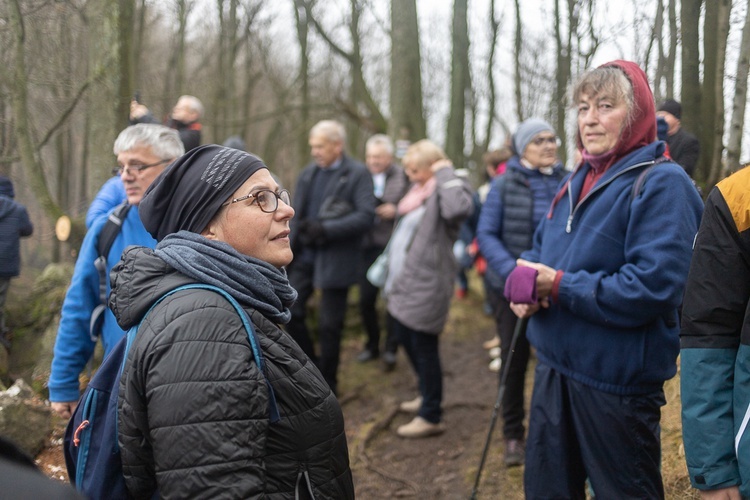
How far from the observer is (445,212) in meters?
4.87

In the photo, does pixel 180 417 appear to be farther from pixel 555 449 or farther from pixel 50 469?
pixel 50 469

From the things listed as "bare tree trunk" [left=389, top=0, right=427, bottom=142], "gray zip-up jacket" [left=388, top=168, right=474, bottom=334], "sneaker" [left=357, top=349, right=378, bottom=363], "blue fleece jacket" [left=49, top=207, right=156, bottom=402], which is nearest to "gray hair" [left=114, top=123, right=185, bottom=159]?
"blue fleece jacket" [left=49, top=207, right=156, bottom=402]

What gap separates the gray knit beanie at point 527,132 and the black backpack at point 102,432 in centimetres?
301

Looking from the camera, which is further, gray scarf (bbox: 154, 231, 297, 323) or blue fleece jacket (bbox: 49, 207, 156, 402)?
blue fleece jacket (bbox: 49, 207, 156, 402)

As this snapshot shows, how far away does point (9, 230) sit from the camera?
3.91 meters

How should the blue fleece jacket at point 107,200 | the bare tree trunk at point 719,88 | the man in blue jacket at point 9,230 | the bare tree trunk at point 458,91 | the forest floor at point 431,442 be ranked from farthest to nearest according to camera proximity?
the bare tree trunk at point 458,91 < the man in blue jacket at point 9,230 < the forest floor at point 431,442 < the blue fleece jacket at point 107,200 < the bare tree trunk at point 719,88

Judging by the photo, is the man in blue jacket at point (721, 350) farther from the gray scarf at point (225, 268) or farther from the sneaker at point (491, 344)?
the sneaker at point (491, 344)

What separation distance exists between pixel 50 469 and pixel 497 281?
2927 mm

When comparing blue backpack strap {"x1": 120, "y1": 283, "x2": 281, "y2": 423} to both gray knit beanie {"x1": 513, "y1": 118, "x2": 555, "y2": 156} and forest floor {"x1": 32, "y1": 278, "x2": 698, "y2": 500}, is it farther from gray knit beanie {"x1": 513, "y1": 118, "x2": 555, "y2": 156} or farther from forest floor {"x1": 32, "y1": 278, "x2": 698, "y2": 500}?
gray knit beanie {"x1": 513, "y1": 118, "x2": 555, "y2": 156}

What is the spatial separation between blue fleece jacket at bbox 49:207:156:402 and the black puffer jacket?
126cm

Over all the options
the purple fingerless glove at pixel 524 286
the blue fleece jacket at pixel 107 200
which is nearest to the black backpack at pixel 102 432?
the purple fingerless glove at pixel 524 286

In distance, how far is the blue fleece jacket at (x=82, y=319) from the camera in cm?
292

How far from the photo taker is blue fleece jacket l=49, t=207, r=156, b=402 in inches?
115

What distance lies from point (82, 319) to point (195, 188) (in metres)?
1.45
